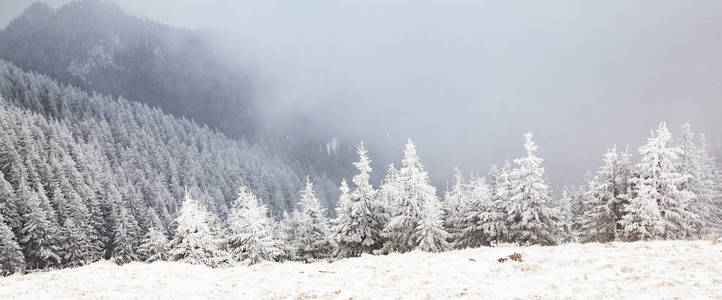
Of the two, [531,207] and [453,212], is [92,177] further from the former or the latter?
[531,207]

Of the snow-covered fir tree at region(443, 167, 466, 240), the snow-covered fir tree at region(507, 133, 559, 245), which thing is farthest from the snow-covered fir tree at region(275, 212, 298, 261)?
the snow-covered fir tree at region(507, 133, 559, 245)

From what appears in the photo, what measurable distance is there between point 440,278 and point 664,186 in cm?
2698

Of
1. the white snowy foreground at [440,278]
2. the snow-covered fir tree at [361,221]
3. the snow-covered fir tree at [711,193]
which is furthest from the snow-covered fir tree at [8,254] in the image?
the snow-covered fir tree at [711,193]

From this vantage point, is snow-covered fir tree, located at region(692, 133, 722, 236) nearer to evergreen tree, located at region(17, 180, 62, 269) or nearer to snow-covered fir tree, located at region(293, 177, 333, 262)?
snow-covered fir tree, located at region(293, 177, 333, 262)

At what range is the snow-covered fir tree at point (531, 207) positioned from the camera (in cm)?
3234

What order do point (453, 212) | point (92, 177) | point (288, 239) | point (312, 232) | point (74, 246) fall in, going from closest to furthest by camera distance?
point (312, 232) → point (453, 212) → point (288, 239) → point (74, 246) → point (92, 177)

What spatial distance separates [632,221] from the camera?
3212 centimetres

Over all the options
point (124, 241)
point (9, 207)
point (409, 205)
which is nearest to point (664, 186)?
point (409, 205)

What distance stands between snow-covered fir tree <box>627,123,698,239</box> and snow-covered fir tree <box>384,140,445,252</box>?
1650 centimetres

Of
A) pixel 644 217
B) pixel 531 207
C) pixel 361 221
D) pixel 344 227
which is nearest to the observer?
pixel 644 217

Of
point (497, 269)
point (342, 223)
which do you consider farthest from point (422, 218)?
point (497, 269)

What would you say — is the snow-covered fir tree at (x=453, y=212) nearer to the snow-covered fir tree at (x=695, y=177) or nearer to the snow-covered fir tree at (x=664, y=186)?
the snow-covered fir tree at (x=664, y=186)

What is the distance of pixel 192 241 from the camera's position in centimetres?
3397

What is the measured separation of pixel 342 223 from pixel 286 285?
1767cm
